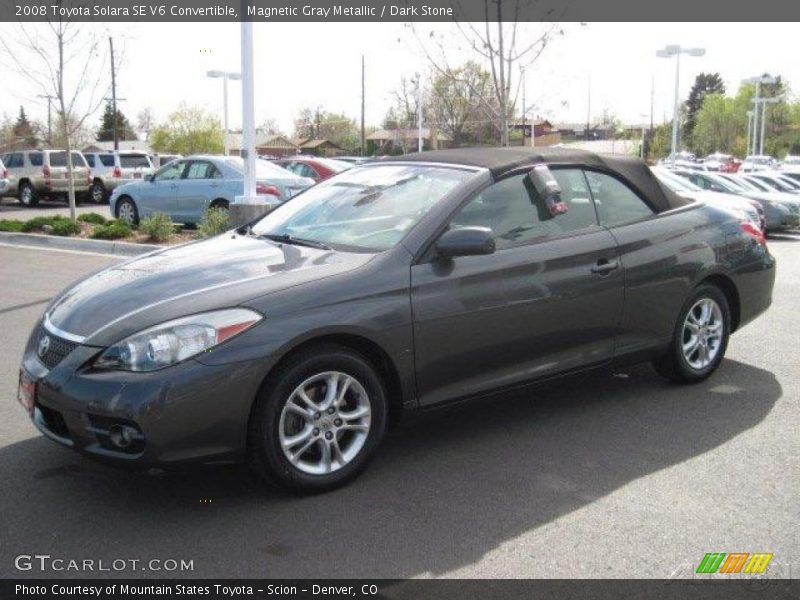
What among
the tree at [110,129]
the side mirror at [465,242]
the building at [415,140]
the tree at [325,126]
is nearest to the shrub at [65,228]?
the side mirror at [465,242]

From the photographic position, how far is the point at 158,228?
45.8ft

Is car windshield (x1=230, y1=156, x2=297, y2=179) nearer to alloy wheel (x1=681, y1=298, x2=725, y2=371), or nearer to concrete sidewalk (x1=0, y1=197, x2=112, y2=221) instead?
concrete sidewalk (x1=0, y1=197, x2=112, y2=221)

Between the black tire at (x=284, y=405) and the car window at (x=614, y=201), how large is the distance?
1.97m

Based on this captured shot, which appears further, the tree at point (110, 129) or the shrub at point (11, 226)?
the tree at point (110, 129)

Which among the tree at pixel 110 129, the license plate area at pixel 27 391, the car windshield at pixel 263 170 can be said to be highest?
the tree at pixel 110 129

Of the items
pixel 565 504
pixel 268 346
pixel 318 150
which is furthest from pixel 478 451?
pixel 318 150

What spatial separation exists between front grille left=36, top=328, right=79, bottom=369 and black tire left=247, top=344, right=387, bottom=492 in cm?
89

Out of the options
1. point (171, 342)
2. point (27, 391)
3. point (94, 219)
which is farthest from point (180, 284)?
point (94, 219)

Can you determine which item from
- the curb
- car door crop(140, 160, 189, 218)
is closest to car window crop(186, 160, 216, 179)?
car door crop(140, 160, 189, 218)

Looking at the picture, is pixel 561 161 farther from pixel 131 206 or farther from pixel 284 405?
pixel 131 206

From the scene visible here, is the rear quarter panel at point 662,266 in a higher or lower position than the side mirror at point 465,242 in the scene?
lower

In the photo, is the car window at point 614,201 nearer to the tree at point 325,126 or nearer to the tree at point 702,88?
the tree at point 325,126

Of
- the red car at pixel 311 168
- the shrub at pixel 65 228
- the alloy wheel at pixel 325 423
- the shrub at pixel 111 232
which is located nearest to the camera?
the alloy wheel at pixel 325 423

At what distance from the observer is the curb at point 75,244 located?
13323mm
